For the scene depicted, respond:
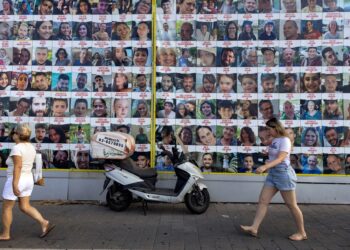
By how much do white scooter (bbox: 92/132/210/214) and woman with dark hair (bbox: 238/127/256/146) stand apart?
138 centimetres

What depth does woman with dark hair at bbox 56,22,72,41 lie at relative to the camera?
9312 millimetres

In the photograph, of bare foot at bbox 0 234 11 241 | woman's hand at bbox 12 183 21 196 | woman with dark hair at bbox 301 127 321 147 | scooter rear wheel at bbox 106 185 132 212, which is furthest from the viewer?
woman with dark hair at bbox 301 127 321 147

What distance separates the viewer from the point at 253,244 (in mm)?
6109

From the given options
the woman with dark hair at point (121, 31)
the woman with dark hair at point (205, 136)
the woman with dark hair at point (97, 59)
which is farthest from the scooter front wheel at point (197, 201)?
the woman with dark hair at point (121, 31)

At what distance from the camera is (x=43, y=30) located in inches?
368

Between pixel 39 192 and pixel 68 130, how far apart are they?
142 centimetres

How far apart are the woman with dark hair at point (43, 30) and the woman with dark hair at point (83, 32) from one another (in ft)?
1.83

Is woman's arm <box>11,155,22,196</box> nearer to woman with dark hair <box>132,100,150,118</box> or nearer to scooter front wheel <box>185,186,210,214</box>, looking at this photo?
scooter front wheel <box>185,186,210,214</box>

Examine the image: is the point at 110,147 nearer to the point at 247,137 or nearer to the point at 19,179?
the point at 19,179

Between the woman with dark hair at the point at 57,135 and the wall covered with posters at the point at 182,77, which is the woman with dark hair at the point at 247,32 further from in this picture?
the woman with dark hair at the point at 57,135

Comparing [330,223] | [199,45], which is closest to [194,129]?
[199,45]

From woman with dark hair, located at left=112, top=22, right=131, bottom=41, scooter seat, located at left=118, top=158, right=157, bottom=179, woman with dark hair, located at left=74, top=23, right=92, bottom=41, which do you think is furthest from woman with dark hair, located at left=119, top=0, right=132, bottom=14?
scooter seat, located at left=118, top=158, right=157, bottom=179

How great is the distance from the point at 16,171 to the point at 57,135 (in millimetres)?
3219

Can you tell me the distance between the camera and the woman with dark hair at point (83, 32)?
9.29 metres
